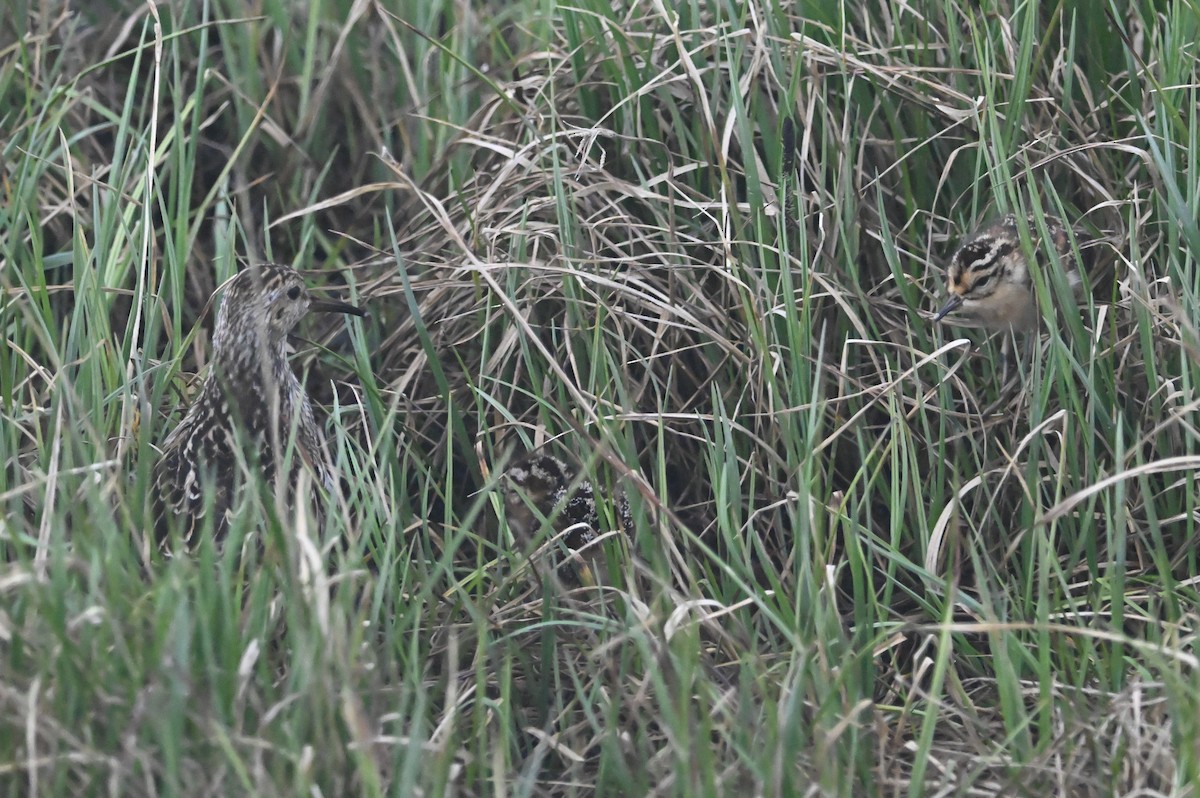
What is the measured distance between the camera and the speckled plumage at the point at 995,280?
4156mm

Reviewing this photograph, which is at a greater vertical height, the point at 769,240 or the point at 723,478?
the point at 769,240

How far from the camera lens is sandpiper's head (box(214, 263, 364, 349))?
4.32 metres

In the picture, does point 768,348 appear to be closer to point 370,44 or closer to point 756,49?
point 756,49

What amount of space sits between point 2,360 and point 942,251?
106 inches

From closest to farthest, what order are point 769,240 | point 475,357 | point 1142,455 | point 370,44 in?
1. point 1142,455
2. point 769,240
3. point 475,357
4. point 370,44

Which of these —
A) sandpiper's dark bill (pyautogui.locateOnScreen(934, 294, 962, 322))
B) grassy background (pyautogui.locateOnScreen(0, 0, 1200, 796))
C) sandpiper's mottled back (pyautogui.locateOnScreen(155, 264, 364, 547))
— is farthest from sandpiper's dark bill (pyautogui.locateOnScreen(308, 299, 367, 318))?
sandpiper's dark bill (pyautogui.locateOnScreen(934, 294, 962, 322))

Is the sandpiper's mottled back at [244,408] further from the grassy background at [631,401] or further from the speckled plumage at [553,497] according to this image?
the speckled plumage at [553,497]

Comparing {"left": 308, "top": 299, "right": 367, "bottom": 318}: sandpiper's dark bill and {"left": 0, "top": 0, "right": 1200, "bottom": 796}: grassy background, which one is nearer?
{"left": 0, "top": 0, "right": 1200, "bottom": 796}: grassy background

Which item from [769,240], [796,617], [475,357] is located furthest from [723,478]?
[475,357]

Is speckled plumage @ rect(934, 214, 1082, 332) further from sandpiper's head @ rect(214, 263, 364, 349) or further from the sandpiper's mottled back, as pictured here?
sandpiper's head @ rect(214, 263, 364, 349)

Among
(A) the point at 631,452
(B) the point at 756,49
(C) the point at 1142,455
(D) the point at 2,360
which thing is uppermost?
(B) the point at 756,49

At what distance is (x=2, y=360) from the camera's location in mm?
4160

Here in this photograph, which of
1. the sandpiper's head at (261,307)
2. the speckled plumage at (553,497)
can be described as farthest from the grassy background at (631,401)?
the sandpiper's head at (261,307)

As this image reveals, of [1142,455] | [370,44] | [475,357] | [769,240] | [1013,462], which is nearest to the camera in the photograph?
[1013,462]
